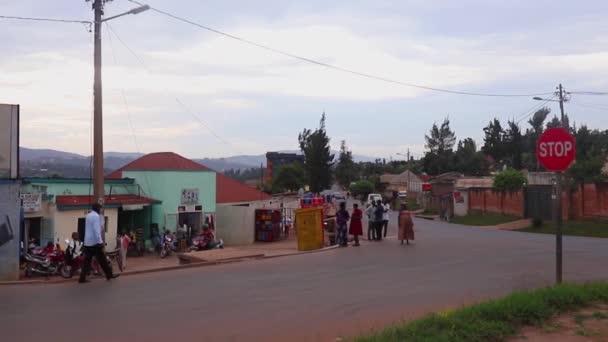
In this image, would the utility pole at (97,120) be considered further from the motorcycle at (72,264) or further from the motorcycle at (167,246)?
the motorcycle at (167,246)

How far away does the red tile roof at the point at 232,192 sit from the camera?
43094 mm

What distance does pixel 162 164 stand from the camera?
3256 centimetres

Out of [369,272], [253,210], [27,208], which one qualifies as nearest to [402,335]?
[369,272]

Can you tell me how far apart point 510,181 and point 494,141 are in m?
56.1

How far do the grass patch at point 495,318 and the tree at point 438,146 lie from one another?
107m

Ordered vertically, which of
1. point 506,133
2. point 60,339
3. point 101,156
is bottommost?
point 60,339

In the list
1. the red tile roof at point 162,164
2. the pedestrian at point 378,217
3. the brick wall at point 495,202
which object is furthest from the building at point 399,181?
the pedestrian at point 378,217

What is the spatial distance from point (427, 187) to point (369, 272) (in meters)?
64.3

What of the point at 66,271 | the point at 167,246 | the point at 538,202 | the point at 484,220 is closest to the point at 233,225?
the point at 167,246

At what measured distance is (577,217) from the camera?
40.9m

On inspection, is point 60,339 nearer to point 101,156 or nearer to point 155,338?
point 155,338

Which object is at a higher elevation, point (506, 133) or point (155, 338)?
point (506, 133)

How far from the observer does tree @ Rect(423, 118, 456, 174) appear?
11662cm

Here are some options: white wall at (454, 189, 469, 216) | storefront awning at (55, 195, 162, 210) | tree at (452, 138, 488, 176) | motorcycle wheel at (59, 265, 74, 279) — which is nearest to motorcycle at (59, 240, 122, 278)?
motorcycle wheel at (59, 265, 74, 279)
